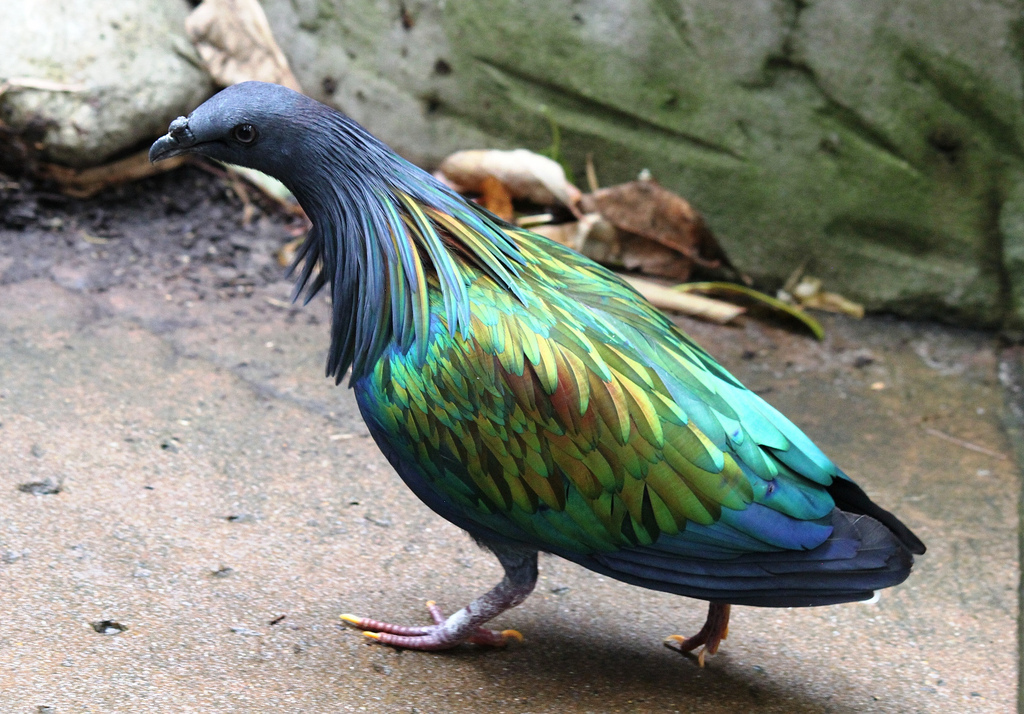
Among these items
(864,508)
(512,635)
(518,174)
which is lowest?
(512,635)

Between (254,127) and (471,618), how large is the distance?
4.84ft

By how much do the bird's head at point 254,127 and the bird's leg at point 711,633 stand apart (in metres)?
1.72

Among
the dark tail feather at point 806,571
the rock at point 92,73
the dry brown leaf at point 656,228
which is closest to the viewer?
the dark tail feather at point 806,571

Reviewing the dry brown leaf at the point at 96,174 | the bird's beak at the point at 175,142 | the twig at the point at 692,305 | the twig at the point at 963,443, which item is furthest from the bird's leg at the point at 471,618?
the dry brown leaf at the point at 96,174

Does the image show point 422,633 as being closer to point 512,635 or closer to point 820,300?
point 512,635

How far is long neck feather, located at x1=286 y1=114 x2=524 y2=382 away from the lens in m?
2.70

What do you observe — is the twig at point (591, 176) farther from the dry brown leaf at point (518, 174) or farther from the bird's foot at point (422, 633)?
the bird's foot at point (422, 633)

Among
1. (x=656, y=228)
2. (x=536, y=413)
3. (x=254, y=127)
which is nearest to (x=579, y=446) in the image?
(x=536, y=413)

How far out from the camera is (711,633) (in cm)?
295

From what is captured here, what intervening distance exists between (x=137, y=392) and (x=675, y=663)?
2.26m

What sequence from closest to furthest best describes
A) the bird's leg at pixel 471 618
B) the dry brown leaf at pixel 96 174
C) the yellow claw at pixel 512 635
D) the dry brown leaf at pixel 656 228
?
1. the bird's leg at pixel 471 618
2. the yellow claw at pixel 512 635
3. the dry brown leaf at pixel 96 174
4. the dry brown leaf at pixel 656 228

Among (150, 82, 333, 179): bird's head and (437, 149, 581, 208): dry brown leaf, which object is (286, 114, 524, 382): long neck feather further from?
(437, 149, 581, 208): dry brown leaf

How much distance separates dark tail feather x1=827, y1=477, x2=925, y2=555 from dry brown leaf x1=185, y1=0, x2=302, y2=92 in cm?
371

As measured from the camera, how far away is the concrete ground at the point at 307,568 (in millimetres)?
2715
